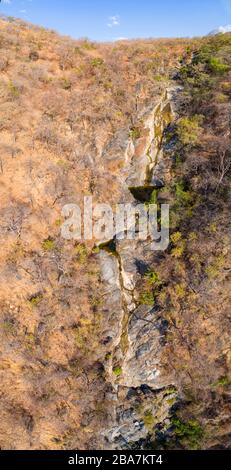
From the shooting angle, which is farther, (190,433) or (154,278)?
(154,278)

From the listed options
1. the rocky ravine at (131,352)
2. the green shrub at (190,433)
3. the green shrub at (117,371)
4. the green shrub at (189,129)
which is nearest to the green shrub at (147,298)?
the rocky ravine at (131,352)

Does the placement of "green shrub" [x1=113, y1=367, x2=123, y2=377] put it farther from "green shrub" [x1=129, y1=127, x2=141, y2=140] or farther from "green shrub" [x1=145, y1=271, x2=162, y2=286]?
"green shrub" [x1=129, y1=127, x2=141, y2=140]

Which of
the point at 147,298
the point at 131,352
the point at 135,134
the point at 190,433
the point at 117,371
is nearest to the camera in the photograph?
the point at 190,433

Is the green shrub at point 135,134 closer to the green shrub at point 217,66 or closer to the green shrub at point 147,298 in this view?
the green shrub at point 217,66

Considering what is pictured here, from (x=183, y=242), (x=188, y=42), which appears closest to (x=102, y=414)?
(x=183, y=242)

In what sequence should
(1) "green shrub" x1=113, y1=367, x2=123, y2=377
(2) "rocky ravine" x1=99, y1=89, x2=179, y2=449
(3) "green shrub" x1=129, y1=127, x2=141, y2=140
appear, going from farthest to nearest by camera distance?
(3) "green shrub" x1=129, y1=127, x2=141, y2=140, (1) "green shrub" x1=113, y1=367, x2=123, y2=377, (2) "rocky ravine" x1=99, y1=89, x2=179, y2=449

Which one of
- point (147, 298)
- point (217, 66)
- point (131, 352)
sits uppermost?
point (217, 66)

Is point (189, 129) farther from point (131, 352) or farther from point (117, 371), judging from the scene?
point (117, 371)

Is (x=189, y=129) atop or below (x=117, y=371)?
atop

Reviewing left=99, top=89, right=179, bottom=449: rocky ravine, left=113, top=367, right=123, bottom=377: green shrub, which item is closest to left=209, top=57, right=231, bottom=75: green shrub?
left=99, top=89, right=179, bottom=449: rocky ravine

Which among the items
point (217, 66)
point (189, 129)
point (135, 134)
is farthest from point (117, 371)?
point (217, 66)
